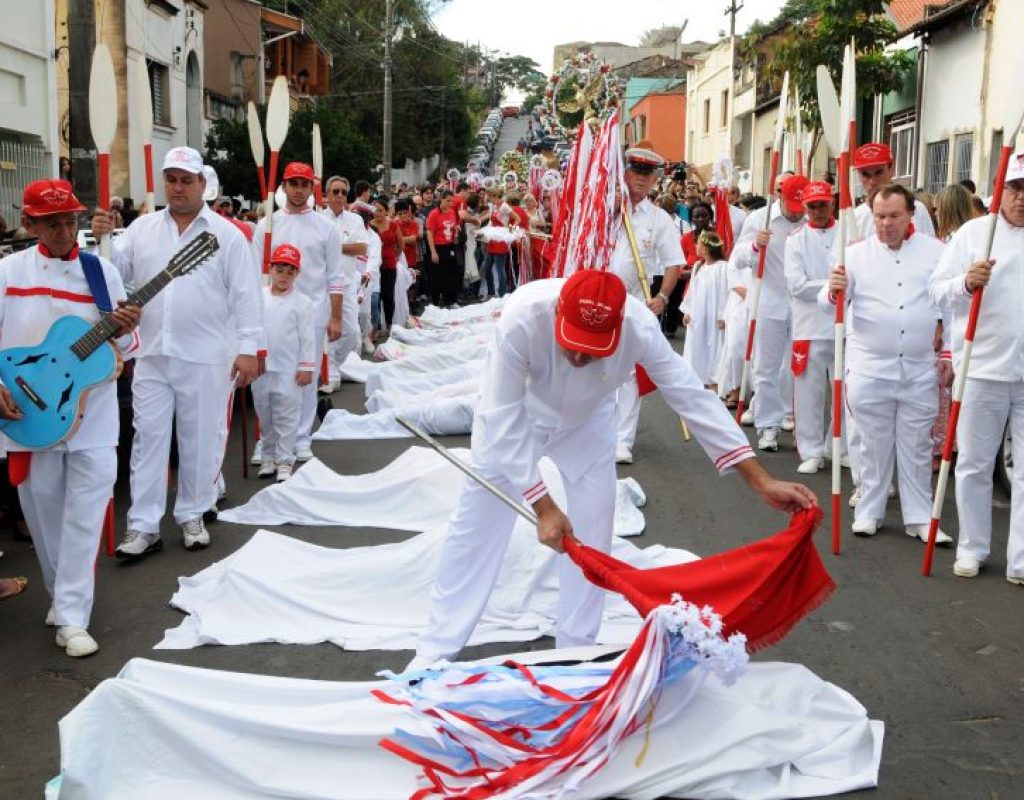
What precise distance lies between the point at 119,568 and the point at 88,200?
4169mm

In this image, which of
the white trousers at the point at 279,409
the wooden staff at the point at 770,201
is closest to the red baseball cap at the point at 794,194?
the wooden staff at the point at 770,201

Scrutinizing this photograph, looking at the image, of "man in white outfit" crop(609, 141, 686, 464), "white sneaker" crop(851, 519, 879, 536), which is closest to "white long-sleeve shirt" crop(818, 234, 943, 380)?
"white sneaker" crop(851, 519, 879, 536)

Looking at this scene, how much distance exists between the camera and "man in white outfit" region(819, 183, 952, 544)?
24.0 ft

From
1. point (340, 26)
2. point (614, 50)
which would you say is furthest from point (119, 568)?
point (614, 50)

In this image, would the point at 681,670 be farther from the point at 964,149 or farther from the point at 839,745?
the point at 964,149

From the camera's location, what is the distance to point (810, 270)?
359 inches

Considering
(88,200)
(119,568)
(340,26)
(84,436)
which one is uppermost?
(340,26)

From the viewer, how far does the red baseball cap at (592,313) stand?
4.16 m

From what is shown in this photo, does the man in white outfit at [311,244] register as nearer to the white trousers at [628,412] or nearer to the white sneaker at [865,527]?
the white trousers at [628,412]

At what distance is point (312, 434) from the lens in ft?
35.1

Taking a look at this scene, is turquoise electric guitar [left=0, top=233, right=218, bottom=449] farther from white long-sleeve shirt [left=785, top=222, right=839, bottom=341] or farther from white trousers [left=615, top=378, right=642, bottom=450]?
white long-sleeve shirt [left=785, top=222, right=839, bottom=341]

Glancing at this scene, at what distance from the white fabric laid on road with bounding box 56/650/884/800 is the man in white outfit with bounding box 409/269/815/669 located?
2.25ft

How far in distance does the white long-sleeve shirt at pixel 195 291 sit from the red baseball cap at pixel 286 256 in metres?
2.01

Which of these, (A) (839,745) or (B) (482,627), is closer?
(A) (839,745)
